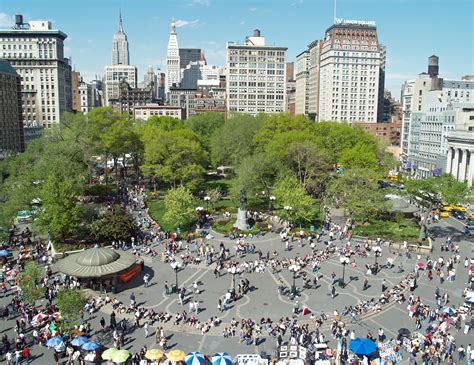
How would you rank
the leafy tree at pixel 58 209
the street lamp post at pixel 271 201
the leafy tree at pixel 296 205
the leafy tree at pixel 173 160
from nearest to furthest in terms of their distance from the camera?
the leafy tree at pixel 58 209 → the leafy tree at pixel 296 205 → the street lamp post at pixel 271 201 → the leafy tree at pixel 173 160

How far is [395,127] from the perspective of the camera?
145750 millimetres

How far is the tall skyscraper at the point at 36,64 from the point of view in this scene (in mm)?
130000

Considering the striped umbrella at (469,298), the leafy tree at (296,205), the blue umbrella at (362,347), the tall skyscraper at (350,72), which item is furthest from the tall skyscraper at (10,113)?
the tall skyscraper at (350,72)

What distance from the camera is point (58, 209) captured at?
152 ft

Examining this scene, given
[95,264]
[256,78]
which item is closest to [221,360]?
[95,264]

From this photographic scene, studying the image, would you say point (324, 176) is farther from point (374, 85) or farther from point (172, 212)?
point (374, 85)

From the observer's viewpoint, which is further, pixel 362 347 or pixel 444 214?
pixel 444 214

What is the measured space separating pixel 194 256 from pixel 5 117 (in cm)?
7051

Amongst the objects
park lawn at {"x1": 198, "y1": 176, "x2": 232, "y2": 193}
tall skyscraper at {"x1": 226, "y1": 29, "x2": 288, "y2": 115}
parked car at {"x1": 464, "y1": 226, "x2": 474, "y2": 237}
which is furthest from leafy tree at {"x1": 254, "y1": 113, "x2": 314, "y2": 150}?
tall skyscraper at {"x1": 226, "y1": 29, "x2": 288, "y2": 115}

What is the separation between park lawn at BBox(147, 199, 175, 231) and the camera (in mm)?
56322

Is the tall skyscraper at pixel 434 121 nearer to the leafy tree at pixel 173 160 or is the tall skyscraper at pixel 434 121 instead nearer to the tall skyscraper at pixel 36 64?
the leafy tree at pixel 173 160

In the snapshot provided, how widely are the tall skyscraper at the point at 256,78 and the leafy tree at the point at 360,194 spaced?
336ft

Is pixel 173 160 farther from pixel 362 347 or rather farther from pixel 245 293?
pixel 362 347

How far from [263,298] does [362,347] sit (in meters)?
11.1
